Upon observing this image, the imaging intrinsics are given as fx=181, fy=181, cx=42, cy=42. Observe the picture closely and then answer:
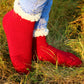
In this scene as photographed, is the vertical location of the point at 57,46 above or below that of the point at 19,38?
below

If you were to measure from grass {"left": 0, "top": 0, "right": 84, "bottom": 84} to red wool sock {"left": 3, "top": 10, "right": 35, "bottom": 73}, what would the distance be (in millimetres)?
67

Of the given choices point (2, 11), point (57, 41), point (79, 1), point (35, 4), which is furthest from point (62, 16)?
point (35, 4)

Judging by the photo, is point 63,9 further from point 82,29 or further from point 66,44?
point 66,44

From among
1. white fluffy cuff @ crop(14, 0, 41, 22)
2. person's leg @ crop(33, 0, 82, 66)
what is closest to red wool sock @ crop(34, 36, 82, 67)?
person's leg @ crop(33, 0, 82, 66)

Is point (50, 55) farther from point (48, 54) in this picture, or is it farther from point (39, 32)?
point (39, 32)

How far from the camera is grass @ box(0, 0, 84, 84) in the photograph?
1.09 meters

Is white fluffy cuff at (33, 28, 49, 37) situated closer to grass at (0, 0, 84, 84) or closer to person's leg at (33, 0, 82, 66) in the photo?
person's leg at (33, 0, 82, 66)

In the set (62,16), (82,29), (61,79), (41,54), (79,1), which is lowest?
(61,79)

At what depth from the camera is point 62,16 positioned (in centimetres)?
179

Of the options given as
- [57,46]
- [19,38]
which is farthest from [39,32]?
[57,46]

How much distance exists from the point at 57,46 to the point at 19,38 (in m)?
0.50

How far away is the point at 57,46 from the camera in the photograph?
59.6 inches

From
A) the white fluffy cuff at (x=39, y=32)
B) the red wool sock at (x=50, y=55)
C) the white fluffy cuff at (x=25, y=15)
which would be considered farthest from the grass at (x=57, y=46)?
the white fluffy cuff at (x=25, y=15)

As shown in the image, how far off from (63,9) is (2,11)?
593 millimetres
